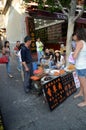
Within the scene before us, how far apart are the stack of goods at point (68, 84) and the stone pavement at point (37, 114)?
18 centimetres

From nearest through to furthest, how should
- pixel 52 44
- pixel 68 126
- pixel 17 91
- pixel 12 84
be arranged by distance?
pixel 68 126 < pixel 17 91 < pixel 12 84 < pixel 52 44

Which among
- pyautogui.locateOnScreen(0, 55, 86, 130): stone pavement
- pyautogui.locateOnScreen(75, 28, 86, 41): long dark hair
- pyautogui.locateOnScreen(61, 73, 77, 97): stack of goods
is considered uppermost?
pyautogui.locateOnScreen(75, 28, 86, 41): long dark hair

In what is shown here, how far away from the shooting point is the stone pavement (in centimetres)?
450

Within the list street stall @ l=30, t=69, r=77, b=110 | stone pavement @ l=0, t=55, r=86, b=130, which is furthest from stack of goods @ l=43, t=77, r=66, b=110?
stone pavement @ l=0, t=55, r=86, b=130

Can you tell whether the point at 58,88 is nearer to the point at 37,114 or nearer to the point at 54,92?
the point at 54,92

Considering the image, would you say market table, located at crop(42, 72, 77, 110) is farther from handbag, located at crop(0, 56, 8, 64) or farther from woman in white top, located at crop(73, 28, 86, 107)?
handbag, located at crop(0, 56, 8, 64)

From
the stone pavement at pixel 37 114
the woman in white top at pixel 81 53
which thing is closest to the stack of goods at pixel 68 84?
the stone pavement at pixel 37 114

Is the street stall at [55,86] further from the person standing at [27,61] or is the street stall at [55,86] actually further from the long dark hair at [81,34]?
the long dark hair at [81,34]

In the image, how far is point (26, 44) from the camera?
644cm

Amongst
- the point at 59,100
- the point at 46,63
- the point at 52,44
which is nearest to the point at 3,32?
the point at 52,44

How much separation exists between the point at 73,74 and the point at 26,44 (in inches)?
65.4

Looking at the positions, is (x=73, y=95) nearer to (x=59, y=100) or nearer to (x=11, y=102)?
(x=59, y=100)

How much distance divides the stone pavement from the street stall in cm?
16

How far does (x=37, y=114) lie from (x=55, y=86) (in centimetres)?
83
